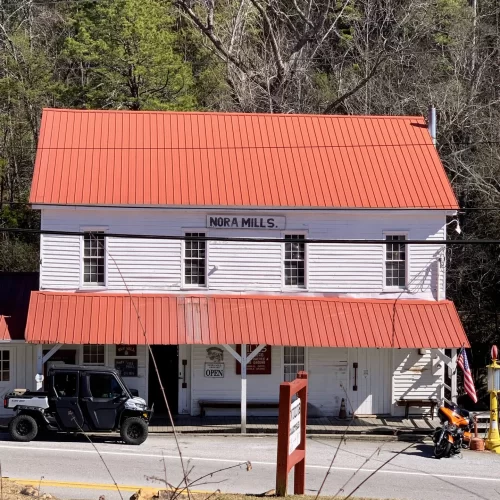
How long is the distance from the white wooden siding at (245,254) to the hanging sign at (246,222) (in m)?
0.17

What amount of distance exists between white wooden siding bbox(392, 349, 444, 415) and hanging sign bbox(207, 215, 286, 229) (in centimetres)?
499

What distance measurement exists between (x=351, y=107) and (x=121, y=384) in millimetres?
22446

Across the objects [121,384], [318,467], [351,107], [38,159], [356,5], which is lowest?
[318,467]

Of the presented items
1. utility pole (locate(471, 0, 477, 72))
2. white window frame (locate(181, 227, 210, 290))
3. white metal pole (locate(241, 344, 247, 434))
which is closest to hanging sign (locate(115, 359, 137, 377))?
white window frame (locate(181, 227, 210, 290))

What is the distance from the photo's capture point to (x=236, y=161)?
26.9 metres

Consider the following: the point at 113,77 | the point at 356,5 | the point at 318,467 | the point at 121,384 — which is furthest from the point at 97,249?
the point at 356,5

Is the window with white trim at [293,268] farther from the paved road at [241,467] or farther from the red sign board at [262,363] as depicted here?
the paved road at [241,467]

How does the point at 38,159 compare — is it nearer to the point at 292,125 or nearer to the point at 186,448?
the point at 292,125

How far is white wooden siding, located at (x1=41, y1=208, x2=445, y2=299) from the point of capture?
2508 cm

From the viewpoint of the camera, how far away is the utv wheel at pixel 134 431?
2159cm

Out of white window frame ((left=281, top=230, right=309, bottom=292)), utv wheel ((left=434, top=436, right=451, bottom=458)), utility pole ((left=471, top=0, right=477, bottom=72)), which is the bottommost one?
utv wheel ((left=434, top=436, right=451, bottom=458))

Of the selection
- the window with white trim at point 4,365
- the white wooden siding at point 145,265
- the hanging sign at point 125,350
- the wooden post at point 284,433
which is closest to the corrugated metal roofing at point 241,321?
the white wooden siding at point 145,265

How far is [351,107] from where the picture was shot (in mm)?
40688

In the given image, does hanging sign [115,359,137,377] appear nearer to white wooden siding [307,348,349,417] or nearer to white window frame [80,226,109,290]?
white window frame [80,226,109,290]
